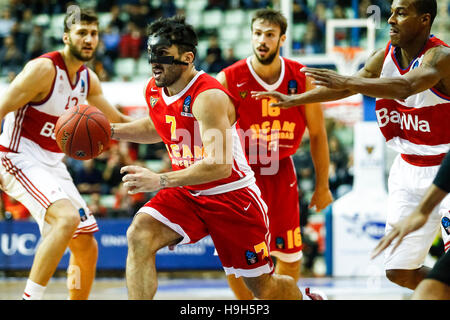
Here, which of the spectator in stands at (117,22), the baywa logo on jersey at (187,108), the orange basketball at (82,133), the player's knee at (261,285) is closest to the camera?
the baywa logo on jersey at (187,108)

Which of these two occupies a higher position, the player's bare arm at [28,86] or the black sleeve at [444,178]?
the player's bare arm at [28,86]

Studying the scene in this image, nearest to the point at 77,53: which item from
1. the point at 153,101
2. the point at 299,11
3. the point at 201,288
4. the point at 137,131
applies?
the point at 137,131

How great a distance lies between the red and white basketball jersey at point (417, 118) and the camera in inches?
181

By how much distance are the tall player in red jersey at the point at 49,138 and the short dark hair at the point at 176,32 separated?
133cm

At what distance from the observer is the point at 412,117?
15.4 ft

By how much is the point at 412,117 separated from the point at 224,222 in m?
1.55

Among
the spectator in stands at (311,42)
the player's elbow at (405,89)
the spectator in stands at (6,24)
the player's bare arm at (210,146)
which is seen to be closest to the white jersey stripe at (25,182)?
the player's bare arm at (210,146)

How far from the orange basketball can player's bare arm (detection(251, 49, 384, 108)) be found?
1.18 m

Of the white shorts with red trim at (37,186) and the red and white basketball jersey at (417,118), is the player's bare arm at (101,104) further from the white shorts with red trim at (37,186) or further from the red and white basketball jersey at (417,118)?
the red and white basketball jersey at (417,118)

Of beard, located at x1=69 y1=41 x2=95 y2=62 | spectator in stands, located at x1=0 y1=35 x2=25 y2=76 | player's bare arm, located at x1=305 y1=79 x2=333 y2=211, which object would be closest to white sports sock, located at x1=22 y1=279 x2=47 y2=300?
beard, located at x1=69 y1=41 x2=95 y2=62

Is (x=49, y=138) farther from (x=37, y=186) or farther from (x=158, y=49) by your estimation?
(x=158, y=49)

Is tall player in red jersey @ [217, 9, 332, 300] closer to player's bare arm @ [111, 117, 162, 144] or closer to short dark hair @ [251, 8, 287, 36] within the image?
short dark hair @ [251, 8, 287, 36]
